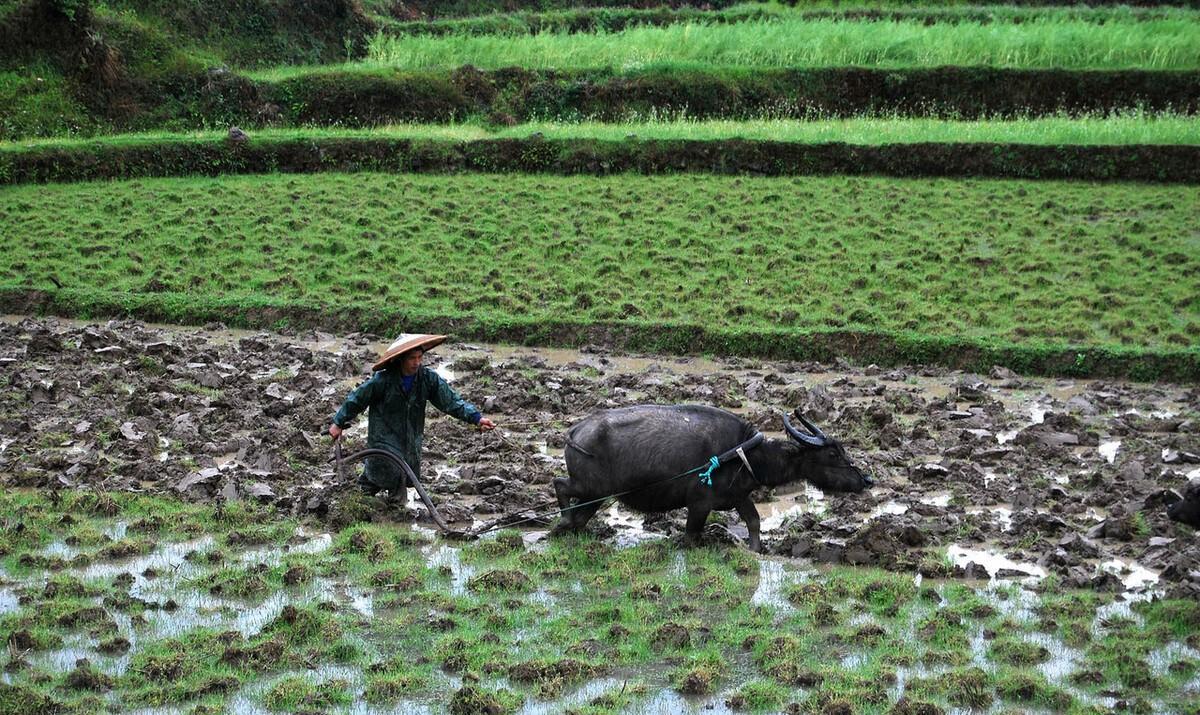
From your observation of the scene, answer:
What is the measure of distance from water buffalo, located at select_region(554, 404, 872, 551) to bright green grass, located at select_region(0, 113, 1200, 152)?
1362 centimetres

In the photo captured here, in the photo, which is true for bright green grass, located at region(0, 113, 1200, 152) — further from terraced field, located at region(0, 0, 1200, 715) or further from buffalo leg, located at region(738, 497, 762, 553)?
buffalo leg, located at region(738, 497, 762, 553)

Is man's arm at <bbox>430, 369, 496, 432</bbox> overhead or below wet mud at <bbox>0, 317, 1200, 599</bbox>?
overhead

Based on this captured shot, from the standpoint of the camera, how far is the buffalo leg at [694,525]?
30.9ft

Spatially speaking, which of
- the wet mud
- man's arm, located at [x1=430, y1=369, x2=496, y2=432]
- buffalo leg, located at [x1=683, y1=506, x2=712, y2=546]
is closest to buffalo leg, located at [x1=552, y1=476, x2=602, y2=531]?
the wet mud

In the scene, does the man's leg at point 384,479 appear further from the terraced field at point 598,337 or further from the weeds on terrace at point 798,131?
the weeds on terrace at point 798,131

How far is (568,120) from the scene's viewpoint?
26.4 metres

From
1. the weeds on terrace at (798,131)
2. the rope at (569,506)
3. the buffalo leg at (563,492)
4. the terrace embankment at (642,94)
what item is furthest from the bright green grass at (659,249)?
the buffalo leg at (563,492)

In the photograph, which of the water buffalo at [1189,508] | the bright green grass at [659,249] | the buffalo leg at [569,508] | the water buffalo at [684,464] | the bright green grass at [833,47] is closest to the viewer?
the water buffalo at [1189,508]

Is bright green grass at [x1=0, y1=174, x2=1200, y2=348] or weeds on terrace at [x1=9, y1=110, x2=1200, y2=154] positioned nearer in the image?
bright green grass at [x1=0, y1=174, x2=1200, y2=348]

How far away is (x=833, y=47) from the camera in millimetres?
28016

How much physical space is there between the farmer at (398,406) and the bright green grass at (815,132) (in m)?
13.7

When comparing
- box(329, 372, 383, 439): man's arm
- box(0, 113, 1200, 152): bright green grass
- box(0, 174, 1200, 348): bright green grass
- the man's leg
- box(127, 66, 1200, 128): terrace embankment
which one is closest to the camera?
box(329, 372, 383, 439): man's arm

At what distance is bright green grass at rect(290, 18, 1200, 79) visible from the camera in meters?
26.7

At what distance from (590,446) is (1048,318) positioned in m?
9.17
